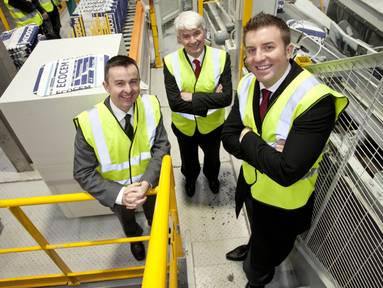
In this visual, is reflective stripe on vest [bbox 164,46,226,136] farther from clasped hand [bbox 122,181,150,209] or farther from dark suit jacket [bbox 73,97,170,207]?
clasped hand [bbox 122,181,150,209]

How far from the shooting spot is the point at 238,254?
2494 millimetres

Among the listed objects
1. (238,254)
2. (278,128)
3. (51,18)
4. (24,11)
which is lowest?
(238,254)

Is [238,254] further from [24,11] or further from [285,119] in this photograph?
[24,11]

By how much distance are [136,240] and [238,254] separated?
3.57 ft

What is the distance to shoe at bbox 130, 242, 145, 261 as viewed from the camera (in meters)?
2.55

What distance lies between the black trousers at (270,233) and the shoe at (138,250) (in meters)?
1.02

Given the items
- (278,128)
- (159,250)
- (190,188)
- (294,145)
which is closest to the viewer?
(159,250)

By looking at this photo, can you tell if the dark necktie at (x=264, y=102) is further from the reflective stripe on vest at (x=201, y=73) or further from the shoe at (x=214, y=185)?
the shoe at (x=214, y=185)

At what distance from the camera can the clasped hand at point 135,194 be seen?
69.5 inches

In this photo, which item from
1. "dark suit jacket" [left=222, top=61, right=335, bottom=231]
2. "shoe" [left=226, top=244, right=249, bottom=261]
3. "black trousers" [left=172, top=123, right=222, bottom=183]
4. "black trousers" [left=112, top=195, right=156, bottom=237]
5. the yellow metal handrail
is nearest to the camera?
the yellow metal handrail

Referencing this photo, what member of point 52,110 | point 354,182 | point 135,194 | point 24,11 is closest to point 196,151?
point 135,194

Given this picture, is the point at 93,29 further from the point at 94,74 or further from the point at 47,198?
the point at 47,198

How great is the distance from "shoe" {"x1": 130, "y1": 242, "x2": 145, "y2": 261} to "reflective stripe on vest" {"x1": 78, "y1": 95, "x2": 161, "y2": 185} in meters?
0.85

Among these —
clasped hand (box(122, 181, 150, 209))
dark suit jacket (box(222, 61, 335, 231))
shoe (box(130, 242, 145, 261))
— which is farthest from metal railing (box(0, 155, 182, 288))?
dark suit jacket (box(222, 61, 335, 231))
